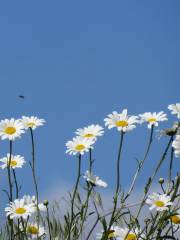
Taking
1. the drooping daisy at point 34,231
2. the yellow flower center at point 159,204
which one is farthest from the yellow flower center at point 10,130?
the yellow flower center at point 159,204

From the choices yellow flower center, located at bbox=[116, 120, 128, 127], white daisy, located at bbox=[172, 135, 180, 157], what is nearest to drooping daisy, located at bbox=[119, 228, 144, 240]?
white daisy, located at bbox=[172, 135, 180, 157]

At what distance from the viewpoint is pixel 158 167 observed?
3412 millimetres

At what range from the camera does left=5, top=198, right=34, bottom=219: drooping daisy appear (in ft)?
11.4

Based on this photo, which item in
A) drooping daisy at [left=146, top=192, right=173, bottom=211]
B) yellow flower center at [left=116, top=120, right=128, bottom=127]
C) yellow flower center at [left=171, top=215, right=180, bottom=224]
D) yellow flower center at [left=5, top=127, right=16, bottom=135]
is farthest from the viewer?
yellow flower center at [left=5, top=127, right=16, bottom=135]

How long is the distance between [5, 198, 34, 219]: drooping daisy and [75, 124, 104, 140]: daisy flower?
0.58m

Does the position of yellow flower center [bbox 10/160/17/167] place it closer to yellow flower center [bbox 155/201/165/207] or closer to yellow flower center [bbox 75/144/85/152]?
yellow flower center [bbox 75/144/85/152]

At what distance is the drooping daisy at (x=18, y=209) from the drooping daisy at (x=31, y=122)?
60 cm

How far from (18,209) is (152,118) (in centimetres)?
107

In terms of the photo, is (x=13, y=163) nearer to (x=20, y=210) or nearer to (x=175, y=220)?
(x=20, y=210)

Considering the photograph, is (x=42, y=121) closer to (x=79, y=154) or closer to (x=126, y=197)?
(x=79, y=154)

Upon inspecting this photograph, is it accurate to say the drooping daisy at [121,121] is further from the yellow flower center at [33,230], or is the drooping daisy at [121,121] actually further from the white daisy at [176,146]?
the yellow flower center at [33,230]

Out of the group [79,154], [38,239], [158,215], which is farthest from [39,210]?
[158,215]

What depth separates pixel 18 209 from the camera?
353 centimetres

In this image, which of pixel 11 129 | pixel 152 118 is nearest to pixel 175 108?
pixel 152 118
